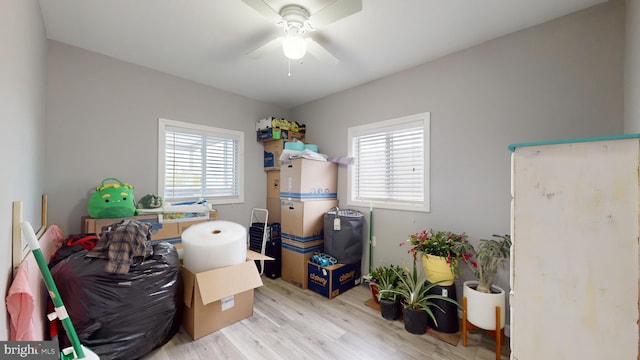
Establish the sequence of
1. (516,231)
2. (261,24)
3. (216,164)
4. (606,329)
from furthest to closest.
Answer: (216,164) → (261,24) → (516,231) → (606,329)

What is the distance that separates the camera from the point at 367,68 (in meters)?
2.66

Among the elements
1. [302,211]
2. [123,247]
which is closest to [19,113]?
[123,247]

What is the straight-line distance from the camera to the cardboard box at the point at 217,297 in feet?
6.25

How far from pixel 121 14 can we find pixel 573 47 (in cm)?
350

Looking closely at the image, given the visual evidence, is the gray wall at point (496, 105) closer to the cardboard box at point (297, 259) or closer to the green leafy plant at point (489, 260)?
the green leafy plant at point (489, 260)

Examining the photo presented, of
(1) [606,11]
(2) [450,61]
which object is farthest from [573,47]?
(2) [450,61]

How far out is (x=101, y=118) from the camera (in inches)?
94.7

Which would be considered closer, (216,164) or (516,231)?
(516,231)

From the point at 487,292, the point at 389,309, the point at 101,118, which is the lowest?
the point at 389,309

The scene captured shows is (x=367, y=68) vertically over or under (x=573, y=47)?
over

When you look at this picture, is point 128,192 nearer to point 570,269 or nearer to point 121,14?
point 121,14

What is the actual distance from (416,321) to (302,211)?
1620 mm

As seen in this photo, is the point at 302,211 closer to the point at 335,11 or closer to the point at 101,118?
the point at 335,11

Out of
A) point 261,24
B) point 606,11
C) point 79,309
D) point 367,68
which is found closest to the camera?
point 79,309
